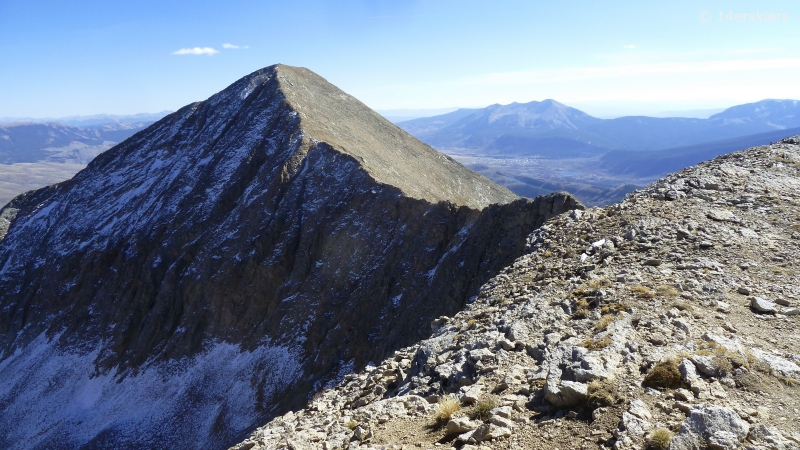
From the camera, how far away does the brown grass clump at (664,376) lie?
761 cm

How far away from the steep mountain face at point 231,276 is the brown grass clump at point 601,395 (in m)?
21.4

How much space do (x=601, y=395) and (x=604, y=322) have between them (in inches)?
112

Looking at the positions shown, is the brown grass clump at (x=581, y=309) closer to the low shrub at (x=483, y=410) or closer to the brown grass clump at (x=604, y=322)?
the brown grass clump at (x=604, y=322)

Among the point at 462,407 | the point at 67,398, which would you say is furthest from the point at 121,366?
the point at 462,407

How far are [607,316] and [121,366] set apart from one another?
5434 cm

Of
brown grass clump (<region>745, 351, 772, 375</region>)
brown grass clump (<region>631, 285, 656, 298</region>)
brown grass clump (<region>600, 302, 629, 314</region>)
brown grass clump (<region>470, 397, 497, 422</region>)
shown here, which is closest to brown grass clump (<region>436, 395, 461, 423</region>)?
brown grass clump (<region>470, 397, 497, 422</region>)

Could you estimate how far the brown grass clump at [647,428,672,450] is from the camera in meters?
6.34

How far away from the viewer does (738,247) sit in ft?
42.2

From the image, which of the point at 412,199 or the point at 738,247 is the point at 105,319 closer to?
the point at 412,199

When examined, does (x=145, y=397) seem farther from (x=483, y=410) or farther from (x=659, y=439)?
(x=659, y=439)

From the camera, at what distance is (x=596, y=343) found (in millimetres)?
9125

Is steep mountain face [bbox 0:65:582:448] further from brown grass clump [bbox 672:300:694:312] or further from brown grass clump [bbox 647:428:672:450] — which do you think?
brown grass clump [bbox 647:428:672:450]

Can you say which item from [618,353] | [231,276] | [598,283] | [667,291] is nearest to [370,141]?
[231,276]

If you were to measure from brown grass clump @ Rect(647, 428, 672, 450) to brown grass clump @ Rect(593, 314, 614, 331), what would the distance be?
347cm
